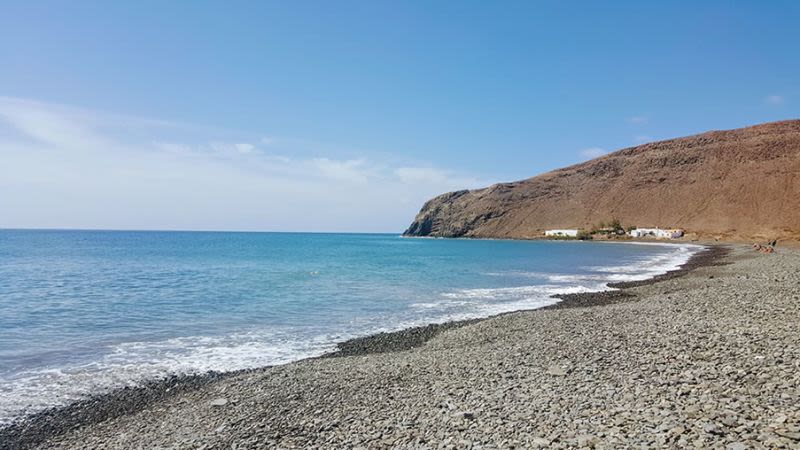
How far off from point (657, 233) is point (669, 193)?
89.1 feet

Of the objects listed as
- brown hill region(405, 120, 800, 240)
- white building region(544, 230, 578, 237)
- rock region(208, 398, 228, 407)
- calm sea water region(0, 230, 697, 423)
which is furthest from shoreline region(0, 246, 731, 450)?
white building region(544, 230, 578, 237)

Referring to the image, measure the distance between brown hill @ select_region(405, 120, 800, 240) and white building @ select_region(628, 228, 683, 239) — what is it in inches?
219

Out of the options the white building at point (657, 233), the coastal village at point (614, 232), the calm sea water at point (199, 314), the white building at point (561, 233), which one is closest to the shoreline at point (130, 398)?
the calm sea water at point (199, 314)

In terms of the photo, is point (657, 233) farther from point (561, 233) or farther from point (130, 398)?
point (130, 398)

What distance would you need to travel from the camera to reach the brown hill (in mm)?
115125

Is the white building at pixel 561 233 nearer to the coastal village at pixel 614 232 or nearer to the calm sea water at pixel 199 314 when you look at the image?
the coastal village at pixel 614 232

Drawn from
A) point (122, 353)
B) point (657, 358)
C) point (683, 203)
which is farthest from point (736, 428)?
point (683, 203)

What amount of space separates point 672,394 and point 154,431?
8.66m

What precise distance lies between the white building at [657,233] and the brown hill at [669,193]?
5561 mm

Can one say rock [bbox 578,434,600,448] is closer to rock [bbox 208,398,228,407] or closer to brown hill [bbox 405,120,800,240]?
rock [bbox 208,398,228,407]

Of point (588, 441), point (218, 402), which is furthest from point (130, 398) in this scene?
point (588, 441)

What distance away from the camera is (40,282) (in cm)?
3378

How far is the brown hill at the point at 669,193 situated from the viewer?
115 metres

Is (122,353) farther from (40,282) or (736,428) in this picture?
(40,282)
